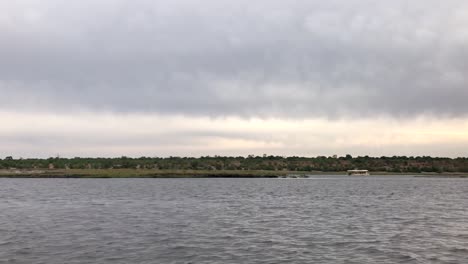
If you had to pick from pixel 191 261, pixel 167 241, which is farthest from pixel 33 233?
pixel 191 261

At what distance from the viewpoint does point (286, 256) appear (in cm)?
3472

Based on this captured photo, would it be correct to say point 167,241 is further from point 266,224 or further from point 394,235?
point 394,235

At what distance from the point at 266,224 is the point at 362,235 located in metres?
11.6

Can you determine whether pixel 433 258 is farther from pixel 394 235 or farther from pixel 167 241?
pixel 167 241

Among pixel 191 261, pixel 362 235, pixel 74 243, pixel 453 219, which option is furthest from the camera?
pixel 453 219

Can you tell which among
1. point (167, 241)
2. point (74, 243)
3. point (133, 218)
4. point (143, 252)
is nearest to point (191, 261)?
point (143, 252)

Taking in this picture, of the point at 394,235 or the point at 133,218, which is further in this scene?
the point at 133,218

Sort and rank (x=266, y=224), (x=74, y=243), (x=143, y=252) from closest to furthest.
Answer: (x=143, y=252) → (x=74, y=243) → (x=266, y=224)

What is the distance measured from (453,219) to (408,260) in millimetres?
30514

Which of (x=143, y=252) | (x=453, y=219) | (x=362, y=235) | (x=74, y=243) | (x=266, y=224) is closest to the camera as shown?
(x=143, y=252)

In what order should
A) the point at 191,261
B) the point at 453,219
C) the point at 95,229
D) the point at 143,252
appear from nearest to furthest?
the point at 191,261, the point at 143,252, the point at 95,229, the point at 453,219

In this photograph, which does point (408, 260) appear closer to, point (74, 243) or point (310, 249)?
point (310, 249)

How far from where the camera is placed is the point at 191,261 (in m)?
33.0

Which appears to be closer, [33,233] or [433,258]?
[433,258]
